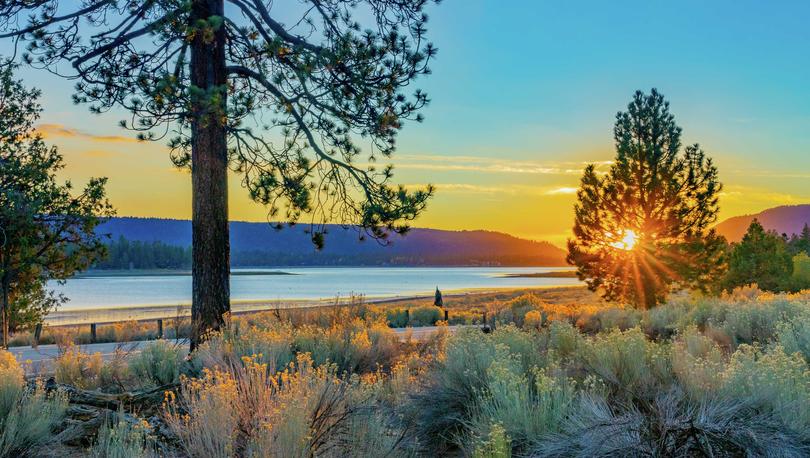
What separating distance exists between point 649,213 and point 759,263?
58.1ft

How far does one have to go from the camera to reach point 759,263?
41656 mm

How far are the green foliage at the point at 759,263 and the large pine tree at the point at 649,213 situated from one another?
1318 centimetres

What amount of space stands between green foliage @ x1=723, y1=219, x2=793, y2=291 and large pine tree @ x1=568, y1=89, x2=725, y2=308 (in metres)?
13.2

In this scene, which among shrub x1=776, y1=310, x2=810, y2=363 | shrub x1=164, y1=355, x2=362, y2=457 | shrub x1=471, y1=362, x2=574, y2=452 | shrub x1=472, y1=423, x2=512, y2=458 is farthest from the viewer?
shrub x1=776, y1=310, x2=810, y2=363

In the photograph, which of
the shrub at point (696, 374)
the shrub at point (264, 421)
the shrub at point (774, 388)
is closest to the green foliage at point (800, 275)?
the shrub at point (696, 374)

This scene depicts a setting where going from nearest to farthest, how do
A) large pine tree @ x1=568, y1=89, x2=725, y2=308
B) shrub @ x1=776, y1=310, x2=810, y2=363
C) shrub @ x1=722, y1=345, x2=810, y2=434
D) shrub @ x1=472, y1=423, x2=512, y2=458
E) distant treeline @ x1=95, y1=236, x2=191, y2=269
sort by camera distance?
1. shrub @ x1=472, y1=423, x2=512, y2=458
2. shrub @ x1=722, y1=345, x2=810, y2=434
3. shrub @ x1=776, y1=310, x2=810, y2=363
4. large pine tree @ x1=568, y1=89, x2=725, y2=308
5. distant treeline @ x1=95, y1=236, x2=191, y2=269

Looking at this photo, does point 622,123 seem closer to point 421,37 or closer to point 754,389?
point 421,37

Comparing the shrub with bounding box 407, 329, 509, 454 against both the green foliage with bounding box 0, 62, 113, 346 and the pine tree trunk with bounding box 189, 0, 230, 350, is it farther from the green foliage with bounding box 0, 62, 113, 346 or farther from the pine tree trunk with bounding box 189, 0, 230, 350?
the green foliage with bounding box 0, 62, 113, 346

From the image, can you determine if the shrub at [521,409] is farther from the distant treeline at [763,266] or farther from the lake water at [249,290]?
the distant treeline at [763,266]

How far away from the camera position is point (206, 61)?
37.9 feet

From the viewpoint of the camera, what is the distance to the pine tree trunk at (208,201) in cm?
1145

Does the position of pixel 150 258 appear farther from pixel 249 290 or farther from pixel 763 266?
pixel 763 266

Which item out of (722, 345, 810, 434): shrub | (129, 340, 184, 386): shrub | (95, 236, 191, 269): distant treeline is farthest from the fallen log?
(95, 236, 191, 269): distant treeline

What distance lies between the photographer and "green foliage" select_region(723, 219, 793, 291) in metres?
41.0
